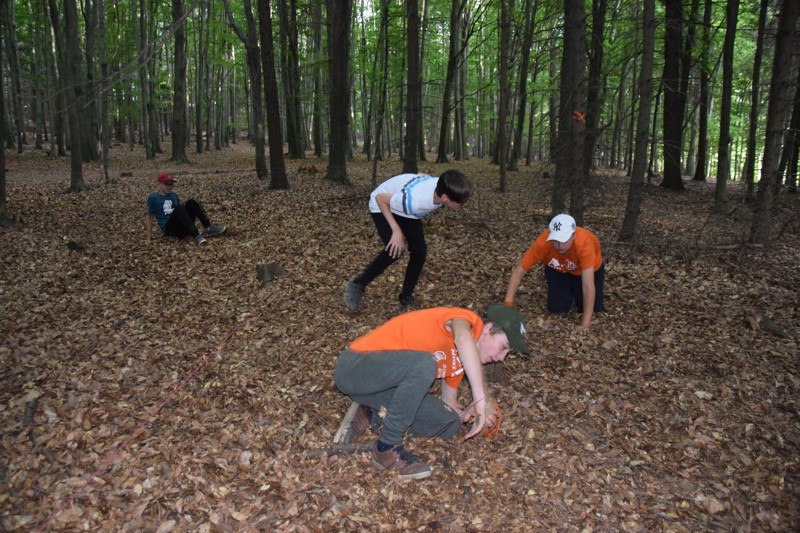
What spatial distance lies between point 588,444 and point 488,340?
1.23m

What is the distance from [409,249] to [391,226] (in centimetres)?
54

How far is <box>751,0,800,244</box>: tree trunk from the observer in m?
6.23

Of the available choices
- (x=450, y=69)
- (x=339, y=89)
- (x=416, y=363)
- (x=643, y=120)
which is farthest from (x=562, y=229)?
(x=450, y=69)

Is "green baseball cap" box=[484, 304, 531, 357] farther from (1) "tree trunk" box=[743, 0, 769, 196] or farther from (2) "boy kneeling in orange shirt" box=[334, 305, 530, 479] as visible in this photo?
(1) "tree trunk" box=[743, 0, 769, 196]

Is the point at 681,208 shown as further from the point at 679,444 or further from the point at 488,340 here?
the point at 488,340

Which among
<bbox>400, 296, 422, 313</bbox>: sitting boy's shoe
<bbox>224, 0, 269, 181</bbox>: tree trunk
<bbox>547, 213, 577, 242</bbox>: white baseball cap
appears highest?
<bbox>224, 0, 269, 181</bbox>: tree trunk

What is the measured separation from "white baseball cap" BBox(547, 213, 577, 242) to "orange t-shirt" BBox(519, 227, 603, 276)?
0.72 ft

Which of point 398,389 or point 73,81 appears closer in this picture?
point 398,389

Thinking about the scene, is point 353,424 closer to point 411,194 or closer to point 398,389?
point 398,389

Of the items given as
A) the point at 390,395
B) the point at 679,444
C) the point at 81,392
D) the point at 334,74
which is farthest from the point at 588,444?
the point at 334,74

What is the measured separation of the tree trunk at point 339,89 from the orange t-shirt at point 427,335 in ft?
31.2

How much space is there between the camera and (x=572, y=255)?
4.80m

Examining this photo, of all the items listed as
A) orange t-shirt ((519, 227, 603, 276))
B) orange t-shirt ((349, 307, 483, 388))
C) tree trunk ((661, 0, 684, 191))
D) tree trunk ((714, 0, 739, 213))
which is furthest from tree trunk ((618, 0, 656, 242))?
tree trunk ((661, 0, 684, 191))

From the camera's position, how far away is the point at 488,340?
295 cm
